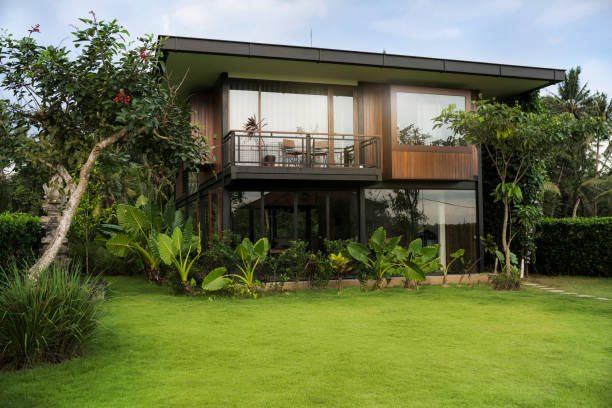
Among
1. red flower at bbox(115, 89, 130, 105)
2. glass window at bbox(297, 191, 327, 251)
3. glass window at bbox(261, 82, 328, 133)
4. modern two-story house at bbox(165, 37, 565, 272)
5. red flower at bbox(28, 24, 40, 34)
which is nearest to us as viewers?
red flower at bbox(28, 24, 40, 34)

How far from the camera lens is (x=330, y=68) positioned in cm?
1251

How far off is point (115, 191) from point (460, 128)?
57.6ft

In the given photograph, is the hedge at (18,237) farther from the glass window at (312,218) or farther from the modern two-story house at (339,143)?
the glass window at (312,218)

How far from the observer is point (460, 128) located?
496 inches

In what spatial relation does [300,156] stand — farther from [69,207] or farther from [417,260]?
[69,207]

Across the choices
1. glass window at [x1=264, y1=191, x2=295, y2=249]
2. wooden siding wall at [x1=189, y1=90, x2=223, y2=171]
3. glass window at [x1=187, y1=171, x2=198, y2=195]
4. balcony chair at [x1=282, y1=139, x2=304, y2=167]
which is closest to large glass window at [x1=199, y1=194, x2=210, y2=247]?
glass window at [x1=187, y1=171, x2=198, y2=195]

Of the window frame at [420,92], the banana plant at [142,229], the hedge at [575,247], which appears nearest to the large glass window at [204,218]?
the banana plant at [142,229]

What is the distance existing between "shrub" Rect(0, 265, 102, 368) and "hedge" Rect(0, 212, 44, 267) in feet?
22.9

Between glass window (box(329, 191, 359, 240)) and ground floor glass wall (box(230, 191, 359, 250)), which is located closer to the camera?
ground floor glass wall (box(230, 191, 359, 250))

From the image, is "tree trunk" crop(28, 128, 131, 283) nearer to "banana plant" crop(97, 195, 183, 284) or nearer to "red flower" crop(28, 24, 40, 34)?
"red flower" crop(28, 24, 40, 34)

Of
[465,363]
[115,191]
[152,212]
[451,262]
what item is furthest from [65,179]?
[115,191]

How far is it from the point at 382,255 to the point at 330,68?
4820 millimetres

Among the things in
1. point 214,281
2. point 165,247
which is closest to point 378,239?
point 214,281

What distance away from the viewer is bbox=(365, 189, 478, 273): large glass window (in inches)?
527
